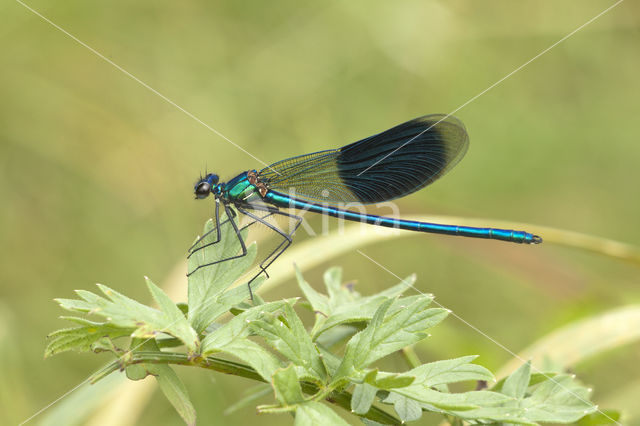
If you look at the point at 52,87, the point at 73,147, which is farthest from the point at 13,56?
the point at 73,147

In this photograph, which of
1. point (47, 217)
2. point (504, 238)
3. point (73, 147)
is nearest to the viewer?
point (504, 238)

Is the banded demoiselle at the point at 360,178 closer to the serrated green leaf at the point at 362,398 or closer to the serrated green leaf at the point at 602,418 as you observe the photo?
the serrated green leaf at the point at 602,418

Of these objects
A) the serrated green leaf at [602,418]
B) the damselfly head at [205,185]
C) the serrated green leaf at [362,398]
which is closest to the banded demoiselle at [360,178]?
the damselfly head at [205,185]

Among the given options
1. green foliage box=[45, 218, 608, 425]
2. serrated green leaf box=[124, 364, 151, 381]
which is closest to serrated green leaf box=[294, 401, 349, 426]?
green foliage box=[45, 218, 608, 425]

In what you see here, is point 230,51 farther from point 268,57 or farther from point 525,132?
point 525,132

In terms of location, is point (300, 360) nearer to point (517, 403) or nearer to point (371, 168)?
point (517, 403)

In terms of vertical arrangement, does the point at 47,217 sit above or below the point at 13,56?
below

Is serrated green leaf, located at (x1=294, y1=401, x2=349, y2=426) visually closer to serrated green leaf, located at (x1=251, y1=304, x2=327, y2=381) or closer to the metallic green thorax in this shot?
serrated green leaf, located at (x1=251, y1=304, x2=327, y2=381)
